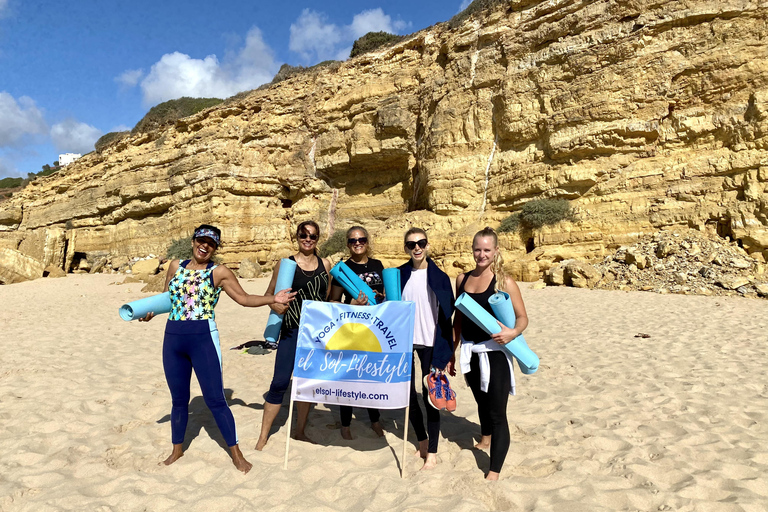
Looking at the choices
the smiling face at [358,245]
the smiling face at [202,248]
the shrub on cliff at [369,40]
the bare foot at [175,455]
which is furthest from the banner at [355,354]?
the shrub on cliff at [369,40]

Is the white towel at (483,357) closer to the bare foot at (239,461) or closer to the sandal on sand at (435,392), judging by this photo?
the sandal on sand at (435,392)

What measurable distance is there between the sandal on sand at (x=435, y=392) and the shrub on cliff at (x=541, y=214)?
1259 cm

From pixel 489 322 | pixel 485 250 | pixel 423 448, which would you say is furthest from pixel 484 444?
pixel 485 250

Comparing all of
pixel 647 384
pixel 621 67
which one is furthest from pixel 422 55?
pixel 647 384

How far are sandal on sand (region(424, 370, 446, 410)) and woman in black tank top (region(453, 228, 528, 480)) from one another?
0.73 ft

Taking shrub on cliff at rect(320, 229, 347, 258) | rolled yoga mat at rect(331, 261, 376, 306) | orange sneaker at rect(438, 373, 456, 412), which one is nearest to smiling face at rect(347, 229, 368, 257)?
rolled yoga mat at rect(331, 261, 376, 306)

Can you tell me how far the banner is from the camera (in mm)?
3049

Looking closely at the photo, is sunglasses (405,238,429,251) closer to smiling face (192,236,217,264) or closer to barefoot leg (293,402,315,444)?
smiling face (192,236,217,264)

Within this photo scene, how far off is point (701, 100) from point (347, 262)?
15358 mm

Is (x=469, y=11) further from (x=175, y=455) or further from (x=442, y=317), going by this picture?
(x=175, y=455)

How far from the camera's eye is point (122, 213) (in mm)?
26422

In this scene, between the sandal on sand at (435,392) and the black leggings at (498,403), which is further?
the sandal on sand at (435,392)

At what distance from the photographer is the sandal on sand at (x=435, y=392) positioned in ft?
9.51

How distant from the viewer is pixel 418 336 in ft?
10.3
